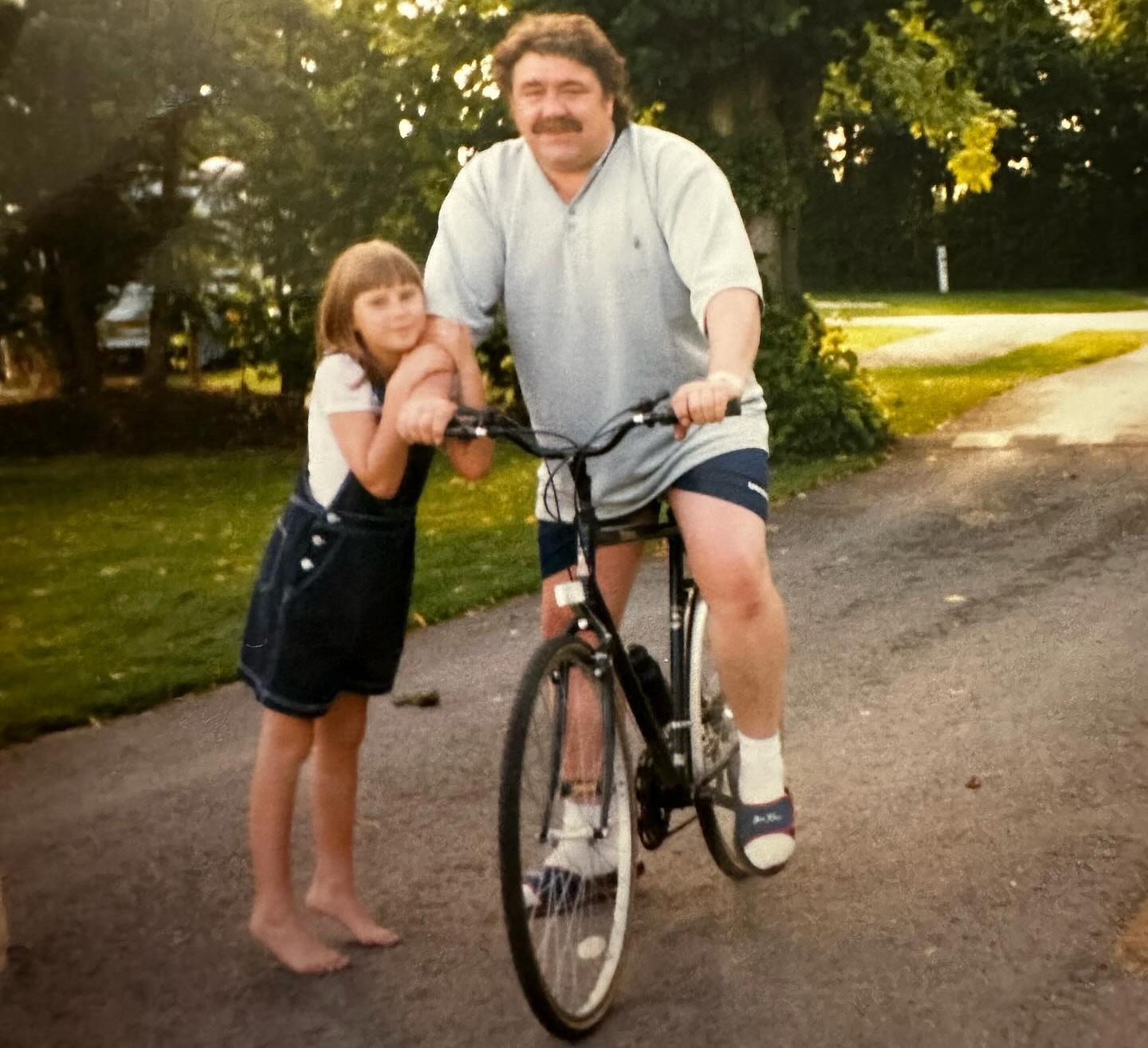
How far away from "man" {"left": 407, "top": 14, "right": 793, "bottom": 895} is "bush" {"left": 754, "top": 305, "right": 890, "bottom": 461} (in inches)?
336

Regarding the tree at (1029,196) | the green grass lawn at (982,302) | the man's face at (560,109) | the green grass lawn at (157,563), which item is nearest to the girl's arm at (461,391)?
the man's face at (560,109)

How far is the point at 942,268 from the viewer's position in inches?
1614

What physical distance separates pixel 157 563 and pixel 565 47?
6.41m

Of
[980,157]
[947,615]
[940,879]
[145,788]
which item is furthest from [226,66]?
[940,879]

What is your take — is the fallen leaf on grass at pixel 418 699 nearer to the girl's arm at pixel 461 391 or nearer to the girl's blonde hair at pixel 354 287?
the girl's arm at pixel 461 391

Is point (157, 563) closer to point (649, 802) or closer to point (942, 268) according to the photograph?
point (649, 802)

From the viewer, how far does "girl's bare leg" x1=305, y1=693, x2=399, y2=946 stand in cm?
365

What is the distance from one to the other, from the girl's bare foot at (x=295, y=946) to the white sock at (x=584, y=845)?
61 centimetres

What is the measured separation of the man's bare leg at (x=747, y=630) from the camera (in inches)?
137

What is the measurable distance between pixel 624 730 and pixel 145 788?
2.13 m

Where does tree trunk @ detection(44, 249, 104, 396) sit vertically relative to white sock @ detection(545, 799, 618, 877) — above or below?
above

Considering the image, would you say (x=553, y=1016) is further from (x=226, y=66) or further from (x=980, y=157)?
(x=980, y=157)

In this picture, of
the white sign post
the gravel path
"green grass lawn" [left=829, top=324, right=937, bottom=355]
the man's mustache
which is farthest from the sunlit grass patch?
the man's mustache

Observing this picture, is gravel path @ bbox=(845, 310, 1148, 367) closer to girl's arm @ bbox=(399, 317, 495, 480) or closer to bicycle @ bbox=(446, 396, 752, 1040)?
bicycle @ bbox=(446, 396, 752, 1040)
